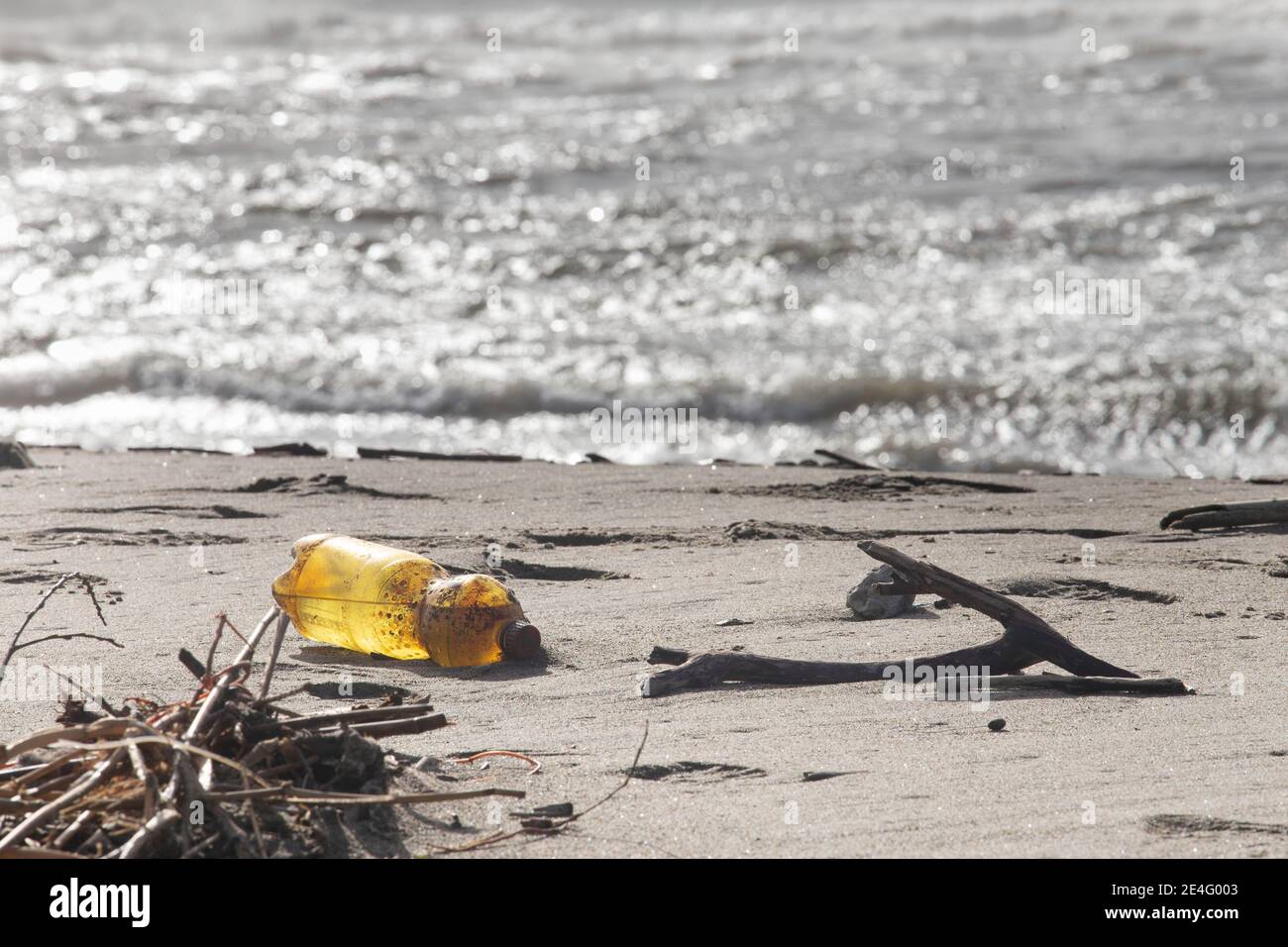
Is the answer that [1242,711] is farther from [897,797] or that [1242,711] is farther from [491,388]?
[491,388]

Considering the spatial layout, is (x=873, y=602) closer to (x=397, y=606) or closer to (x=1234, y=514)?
(x=397, y=606)

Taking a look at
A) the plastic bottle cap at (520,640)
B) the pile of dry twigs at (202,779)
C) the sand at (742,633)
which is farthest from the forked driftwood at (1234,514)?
the pile of dry twigs at (202,779)

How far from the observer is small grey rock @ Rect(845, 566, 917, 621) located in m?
4.15

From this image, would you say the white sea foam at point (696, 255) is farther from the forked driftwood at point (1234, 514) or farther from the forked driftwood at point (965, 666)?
the forked driftwood at point (965, 666)

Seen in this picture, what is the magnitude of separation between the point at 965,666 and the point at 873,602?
690mm

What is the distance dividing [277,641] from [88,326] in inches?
384

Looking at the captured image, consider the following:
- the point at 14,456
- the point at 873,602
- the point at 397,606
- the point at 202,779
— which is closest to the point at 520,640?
the point at 397,606

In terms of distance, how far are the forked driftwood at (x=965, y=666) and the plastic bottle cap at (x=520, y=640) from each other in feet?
1.08

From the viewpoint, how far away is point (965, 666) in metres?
3.48

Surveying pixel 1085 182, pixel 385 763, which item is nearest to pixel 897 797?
pixel 385 763

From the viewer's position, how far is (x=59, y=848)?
2068 millimetres

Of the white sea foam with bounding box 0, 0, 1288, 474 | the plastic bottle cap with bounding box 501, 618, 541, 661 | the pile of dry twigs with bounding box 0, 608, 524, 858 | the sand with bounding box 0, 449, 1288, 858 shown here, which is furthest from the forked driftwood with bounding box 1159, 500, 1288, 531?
the pile of dry twigs with bounding box 0, 608, 524, 858

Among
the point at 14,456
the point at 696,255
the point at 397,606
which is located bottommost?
the point at 397,606

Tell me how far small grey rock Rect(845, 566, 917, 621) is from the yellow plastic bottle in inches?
37.3
